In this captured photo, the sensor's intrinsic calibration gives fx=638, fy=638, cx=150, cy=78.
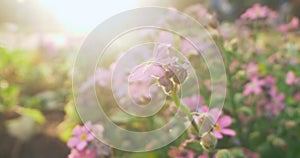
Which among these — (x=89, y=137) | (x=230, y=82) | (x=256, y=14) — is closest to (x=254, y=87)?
(x=230, y=82)

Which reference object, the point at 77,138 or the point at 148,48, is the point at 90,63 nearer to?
the point at 148,48

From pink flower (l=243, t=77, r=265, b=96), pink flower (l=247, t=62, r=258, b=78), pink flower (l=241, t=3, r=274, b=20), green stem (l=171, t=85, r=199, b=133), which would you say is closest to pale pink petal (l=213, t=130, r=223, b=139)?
green stem (l=171, t=85, r=199, b=133)

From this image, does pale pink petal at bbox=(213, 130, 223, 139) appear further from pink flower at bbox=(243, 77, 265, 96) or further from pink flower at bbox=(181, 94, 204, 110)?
pink flower at bbox=(243, 77, 265, 96)

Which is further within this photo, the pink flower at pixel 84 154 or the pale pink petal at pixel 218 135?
the pink flower at pixel 84 154

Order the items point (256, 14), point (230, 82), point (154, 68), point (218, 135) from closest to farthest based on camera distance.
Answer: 1. point (154, 68)
2. point (218, 135)
3. point (230, 82)
4. point (256, 14)

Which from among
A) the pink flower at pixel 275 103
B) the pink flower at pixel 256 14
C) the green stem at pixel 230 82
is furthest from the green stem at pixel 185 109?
the pink flower at pixel 256 14

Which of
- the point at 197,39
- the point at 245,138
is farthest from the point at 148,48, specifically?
the point at 245,138

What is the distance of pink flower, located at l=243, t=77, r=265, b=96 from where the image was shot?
1.78 metres

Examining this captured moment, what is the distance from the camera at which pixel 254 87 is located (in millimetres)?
1792

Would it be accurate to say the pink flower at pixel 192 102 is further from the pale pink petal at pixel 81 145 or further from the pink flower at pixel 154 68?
the pink flower at pixel 154 68

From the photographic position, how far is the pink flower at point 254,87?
1.78 metres

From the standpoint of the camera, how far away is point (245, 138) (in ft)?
5.95

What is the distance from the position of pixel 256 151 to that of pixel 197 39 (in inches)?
14.2

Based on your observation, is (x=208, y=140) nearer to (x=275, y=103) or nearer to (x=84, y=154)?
(x=84, y=154)
